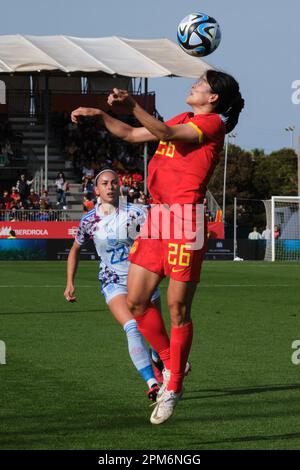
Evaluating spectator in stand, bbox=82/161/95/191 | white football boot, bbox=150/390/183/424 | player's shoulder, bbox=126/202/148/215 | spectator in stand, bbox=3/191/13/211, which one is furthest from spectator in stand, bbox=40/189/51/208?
white football boot, bbox=150/390/183/424

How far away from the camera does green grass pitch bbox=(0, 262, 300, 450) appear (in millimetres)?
7250

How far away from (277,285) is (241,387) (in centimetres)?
1736

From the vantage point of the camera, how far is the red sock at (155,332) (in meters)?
8.85

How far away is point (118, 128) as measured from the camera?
786 cm

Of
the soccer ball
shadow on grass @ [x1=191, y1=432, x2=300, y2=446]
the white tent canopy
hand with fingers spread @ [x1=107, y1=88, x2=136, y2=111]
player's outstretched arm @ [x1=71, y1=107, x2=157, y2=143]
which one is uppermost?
the white tent canopy

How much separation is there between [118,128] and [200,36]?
4.02 meters

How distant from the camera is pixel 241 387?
9.83 meters

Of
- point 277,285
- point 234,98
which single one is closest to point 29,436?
point 234,98

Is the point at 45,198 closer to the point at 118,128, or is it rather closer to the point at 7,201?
the point at 7,201

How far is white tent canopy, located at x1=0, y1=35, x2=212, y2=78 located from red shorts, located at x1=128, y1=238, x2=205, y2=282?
37956 mm

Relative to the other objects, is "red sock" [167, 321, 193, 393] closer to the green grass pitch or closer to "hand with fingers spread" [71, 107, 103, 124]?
the green grass pitch

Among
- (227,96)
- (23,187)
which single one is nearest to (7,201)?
(23,187)
